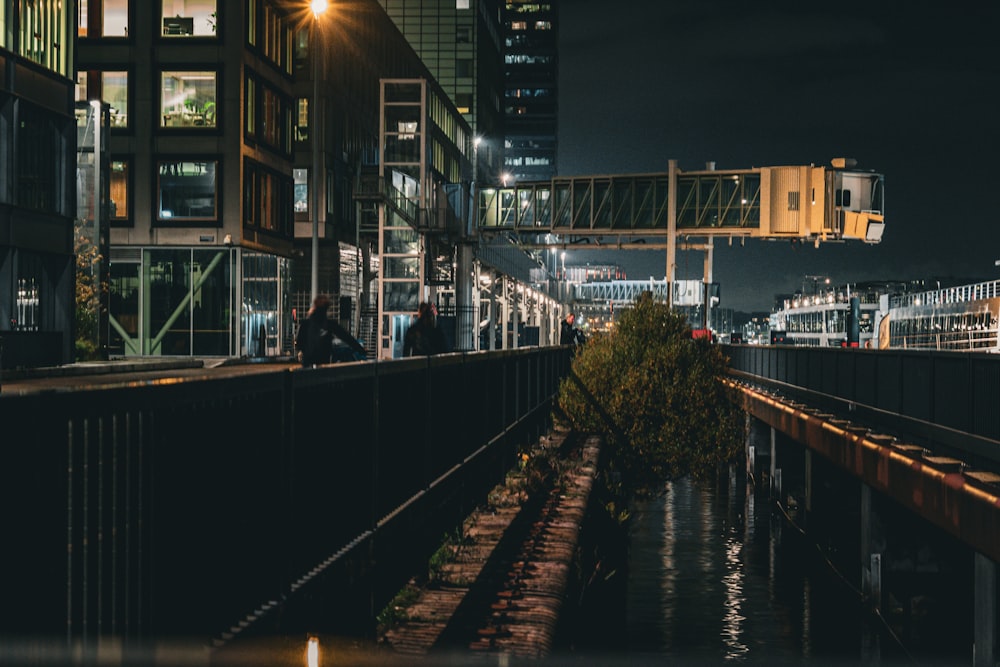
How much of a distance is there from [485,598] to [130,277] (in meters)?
43.6

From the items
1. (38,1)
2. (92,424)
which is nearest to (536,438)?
(92,424)

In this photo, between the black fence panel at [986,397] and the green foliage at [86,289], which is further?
the green foliage at [86,289]

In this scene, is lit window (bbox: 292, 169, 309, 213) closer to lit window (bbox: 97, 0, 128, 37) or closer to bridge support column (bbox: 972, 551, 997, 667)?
lit window (bbox: 97, 0, 128, 37)

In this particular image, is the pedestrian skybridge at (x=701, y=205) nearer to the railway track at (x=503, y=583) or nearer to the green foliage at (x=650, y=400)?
the green foliage at (x=650, y=400)

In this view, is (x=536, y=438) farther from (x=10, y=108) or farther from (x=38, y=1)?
(x=38, y=1)

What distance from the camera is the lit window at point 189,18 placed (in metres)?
49.7

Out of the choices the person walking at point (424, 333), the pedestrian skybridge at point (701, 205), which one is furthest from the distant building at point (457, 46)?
the person walking at point (424, 333)

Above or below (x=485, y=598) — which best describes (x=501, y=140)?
above

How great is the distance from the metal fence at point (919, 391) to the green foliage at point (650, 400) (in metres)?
2.45

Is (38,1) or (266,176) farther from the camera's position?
(266,176)

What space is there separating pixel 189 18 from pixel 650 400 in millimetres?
32773

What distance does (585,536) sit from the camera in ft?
51.5

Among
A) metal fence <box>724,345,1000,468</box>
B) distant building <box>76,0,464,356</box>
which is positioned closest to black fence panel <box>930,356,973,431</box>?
metal fence <box>724,345,1000,468</box>

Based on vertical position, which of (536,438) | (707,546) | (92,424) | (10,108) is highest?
(10,108)
